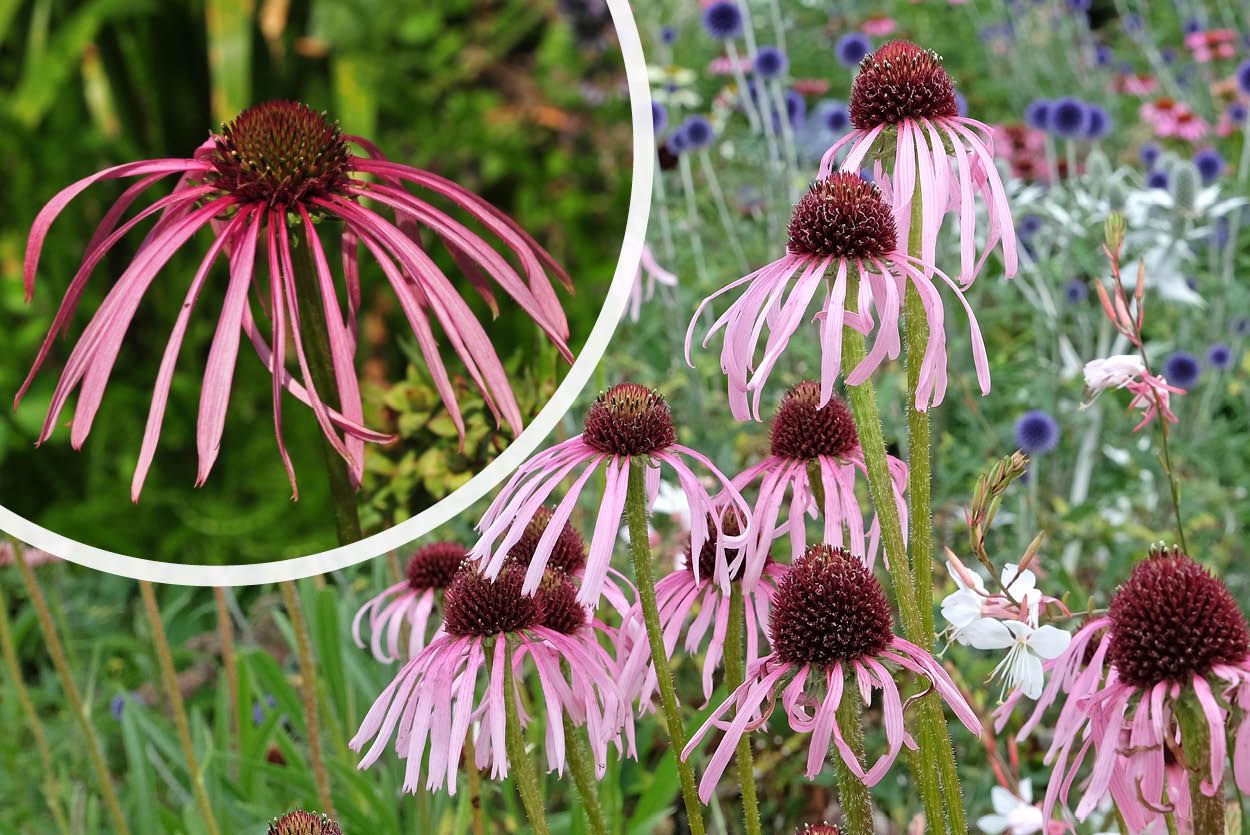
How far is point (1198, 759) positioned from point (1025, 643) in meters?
0.12

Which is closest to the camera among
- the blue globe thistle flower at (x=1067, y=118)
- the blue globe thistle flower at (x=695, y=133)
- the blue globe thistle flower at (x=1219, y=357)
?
the blue globe thistle flower at (x=1219, y=357)

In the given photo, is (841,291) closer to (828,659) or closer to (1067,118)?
(828,659)

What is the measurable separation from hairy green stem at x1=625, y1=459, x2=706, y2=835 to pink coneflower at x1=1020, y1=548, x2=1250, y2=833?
0.61 ft

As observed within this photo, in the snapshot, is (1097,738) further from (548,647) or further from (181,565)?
(181,565)

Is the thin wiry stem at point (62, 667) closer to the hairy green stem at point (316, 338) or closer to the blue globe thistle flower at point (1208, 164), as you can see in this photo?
the hairy green stem at point (316, 338)

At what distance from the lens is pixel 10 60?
2.60 ft

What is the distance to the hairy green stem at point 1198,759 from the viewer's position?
59 cm

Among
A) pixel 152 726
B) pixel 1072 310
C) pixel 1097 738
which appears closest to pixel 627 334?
pixel 1072 310

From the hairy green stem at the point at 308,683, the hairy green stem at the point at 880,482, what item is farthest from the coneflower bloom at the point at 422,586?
the hairy green stem at the point at 880,482

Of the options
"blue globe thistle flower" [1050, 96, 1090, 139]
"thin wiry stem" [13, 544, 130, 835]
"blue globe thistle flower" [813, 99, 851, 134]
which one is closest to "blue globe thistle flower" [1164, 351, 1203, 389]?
"blue globe thistle flower" [1050, 96, 1090, 139]

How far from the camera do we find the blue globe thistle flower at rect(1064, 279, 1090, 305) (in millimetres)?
1922

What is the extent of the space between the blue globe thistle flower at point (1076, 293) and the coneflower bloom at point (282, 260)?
1.34m

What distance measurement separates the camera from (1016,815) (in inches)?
34.1

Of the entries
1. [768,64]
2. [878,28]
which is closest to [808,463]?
[768,64]
